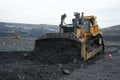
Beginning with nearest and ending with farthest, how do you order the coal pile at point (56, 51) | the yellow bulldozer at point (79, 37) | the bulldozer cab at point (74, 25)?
1. the coal pile at point (56, 51)
2. the yellow bulldozer at point (79, 37)
3. the bulldozer cab at point (74, 25)

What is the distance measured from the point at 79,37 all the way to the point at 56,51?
2110mm

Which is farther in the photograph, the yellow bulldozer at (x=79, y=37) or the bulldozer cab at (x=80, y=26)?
the bulldozer cab at (x=80, y=26)

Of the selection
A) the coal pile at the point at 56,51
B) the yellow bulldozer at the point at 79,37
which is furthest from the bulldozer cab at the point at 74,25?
the coal pile at the point at 56,51

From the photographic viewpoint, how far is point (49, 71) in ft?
44.2

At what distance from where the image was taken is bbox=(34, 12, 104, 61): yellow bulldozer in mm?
16938

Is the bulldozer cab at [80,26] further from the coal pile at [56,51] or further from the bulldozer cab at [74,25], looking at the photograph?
the coal pile at [56,51]

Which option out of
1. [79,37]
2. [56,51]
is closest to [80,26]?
[79,37]

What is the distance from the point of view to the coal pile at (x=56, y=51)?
16.8m

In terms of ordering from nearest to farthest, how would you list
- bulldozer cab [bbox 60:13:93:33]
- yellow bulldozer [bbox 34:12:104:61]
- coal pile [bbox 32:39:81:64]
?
1. coal pile [bbox 32:39:81:64]
2. yellow bulldozer [bbox 34:12:104:61]
3. bulldozer cab [bbox 60:13:93:33]

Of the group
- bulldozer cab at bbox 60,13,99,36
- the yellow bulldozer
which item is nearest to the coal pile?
the yellow bulldozer

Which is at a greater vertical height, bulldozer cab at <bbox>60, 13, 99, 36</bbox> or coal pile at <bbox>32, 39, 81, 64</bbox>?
bulldozer cab at <bbox>60, 13, 99, 36</bbox>

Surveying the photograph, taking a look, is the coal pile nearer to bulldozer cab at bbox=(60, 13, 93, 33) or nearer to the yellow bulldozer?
the yellow bulldozer

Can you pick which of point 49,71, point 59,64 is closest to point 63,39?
point 59,64

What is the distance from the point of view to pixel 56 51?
17281 millimetres
